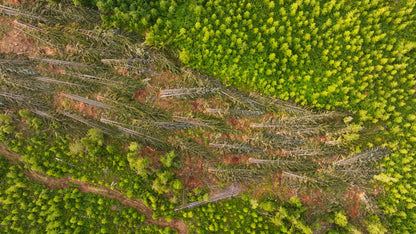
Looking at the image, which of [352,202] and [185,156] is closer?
[352,202]

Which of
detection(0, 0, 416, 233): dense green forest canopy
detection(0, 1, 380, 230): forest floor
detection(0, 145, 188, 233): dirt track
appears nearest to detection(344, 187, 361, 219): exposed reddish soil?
detection(0, 1, 380, 230): forest floor

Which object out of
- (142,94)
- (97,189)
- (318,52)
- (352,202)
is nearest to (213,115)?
(142,94)

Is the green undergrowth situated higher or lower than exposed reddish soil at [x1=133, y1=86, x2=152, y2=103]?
higher

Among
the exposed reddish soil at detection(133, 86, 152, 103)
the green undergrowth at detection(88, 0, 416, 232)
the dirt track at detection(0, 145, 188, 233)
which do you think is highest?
the green undergrowth at detection(88, 0, 416, 232)

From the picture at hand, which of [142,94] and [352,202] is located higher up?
[142,94]

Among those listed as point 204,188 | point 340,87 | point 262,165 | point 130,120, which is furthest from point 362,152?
point 130,120

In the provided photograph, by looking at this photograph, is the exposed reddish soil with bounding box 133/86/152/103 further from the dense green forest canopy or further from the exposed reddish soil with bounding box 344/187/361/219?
the exposed reddish soil with bounding box 344/187/361/219

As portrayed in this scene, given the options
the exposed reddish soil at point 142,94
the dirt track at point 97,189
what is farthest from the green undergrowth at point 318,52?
the dirt track at point 97,189

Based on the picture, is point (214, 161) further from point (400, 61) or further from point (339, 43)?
point (400, 61)

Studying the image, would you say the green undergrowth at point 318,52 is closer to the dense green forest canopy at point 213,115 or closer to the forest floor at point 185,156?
the dense green forest canopy at point 213,115

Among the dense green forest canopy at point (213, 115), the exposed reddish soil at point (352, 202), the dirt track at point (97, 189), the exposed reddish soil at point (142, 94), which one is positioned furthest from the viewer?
the exposed reddish soil at point (142, 94)

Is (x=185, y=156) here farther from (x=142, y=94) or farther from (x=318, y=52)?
(x=318, y=52)

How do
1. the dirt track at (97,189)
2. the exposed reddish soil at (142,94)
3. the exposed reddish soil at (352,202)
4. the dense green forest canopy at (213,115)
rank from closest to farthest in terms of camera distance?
the dense green forest canopy at (213,115), the dirt track at (97,189), the exposed reddish soil at (352,202), the exposed reddish soil at (142,94)
